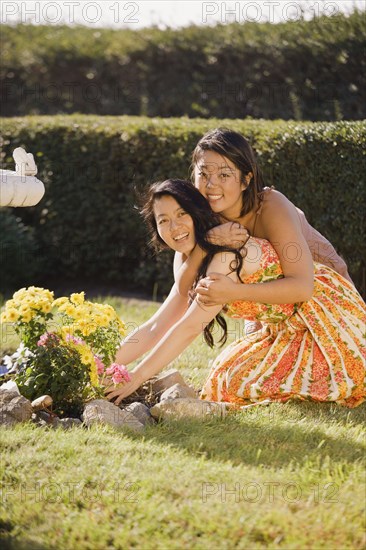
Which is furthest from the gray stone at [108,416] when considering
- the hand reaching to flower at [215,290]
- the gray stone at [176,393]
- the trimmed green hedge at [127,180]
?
the trimmed green hedge at [127,180]

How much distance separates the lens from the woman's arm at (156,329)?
13.5 feet

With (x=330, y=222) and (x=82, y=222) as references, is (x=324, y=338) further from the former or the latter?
(x=82, y=222)

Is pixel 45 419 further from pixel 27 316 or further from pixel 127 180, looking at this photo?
pixel 127 180

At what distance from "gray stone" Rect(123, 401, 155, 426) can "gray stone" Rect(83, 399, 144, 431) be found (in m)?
0.09

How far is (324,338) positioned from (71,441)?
140cm

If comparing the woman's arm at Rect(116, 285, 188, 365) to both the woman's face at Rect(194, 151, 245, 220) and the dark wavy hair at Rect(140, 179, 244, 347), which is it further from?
the woman's face at Rect(194, 151, 245, 220)

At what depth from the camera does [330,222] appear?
19.3 ft

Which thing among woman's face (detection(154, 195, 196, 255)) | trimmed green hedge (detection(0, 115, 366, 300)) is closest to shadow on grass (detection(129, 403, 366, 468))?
woman's face (detection(154, 195, 196, 255))

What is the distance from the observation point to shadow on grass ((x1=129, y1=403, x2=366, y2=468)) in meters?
3.16

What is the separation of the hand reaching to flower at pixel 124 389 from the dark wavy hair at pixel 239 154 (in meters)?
0.97

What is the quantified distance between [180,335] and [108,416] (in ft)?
1.63

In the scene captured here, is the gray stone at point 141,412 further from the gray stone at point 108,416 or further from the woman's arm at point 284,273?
the woman's arm at point 284,273

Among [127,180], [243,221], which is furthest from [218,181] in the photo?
[127,180]

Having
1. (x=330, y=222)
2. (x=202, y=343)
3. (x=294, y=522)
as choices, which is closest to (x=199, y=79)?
(x=330, y=222)
